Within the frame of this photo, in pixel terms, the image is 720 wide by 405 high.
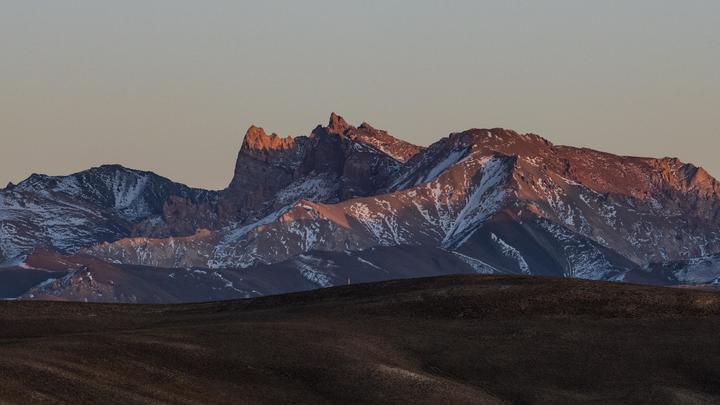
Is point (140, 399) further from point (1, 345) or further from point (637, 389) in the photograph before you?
point (637, 389)

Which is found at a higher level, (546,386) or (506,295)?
(506,295)

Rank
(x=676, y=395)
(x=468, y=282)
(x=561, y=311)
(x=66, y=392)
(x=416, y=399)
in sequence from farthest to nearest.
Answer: (x=468, y=282), (x=561, y=311), (x=676, y=395), (x=416, y=399), (x=66, y=392)

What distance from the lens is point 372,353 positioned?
5037 inches

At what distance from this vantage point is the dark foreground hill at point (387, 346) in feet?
362

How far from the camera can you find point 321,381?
117m

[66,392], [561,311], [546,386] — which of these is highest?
[561,311]

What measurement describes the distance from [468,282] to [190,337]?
41662 millimetres

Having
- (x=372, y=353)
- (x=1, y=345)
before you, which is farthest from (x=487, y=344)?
(x=1, y=345)

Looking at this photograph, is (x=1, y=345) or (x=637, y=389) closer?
(x=1, y=345)

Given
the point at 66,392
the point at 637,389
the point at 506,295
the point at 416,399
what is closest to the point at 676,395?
the point at 637,389

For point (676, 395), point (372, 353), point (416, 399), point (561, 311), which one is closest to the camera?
point (416, 399)

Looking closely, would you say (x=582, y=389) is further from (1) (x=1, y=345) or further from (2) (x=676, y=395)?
(1) (x=1, y=345)

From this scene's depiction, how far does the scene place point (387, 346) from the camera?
13238cm

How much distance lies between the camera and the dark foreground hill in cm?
11019
